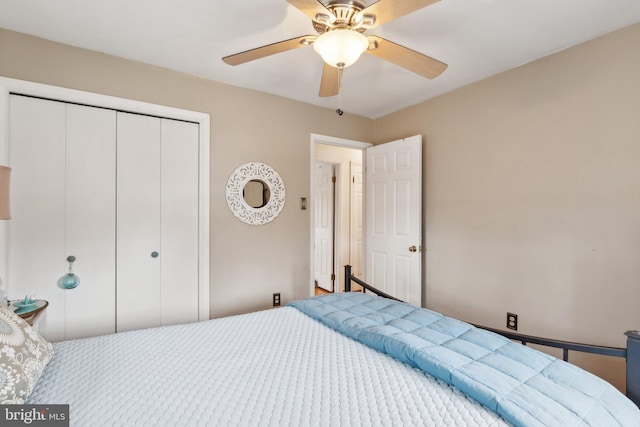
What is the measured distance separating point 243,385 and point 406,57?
5.58ft

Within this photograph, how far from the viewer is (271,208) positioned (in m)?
2.96

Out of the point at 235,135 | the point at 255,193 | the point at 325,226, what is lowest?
the point at 325,226

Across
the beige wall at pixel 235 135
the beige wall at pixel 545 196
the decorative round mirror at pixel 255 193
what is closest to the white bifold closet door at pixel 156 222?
the beige wall at pixel 235 135

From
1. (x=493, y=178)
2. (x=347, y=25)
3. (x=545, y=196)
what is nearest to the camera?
(x=347, y=25)

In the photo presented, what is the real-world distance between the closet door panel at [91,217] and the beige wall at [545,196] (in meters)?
2.72

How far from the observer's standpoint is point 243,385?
1.09m

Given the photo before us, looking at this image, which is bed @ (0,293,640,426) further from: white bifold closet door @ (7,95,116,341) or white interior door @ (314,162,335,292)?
white interior door @ (314,162,335,292)

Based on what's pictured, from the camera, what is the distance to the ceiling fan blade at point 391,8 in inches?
49.3

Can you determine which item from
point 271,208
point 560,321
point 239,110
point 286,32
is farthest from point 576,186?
point 239,110

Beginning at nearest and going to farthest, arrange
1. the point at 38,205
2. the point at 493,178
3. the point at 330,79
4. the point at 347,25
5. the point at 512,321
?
the point at 347,25 → the point at 330,79 → the point at 38,205 → the point at 512,321 → the point at 493,178

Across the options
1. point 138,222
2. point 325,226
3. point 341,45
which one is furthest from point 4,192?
point 325,226

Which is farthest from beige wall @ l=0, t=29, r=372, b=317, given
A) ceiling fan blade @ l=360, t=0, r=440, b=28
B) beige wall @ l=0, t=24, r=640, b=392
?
ceiling fan blade @ l=360, t=0, r=440, b=28

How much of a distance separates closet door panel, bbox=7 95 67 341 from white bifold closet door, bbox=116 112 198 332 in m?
0.35

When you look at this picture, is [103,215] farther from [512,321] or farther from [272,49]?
[512,321]
